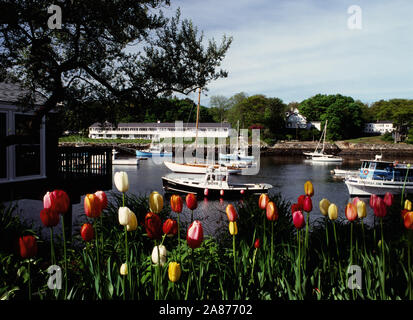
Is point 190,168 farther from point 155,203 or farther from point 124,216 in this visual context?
point 124,216

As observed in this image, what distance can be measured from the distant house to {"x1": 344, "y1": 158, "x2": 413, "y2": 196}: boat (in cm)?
8165

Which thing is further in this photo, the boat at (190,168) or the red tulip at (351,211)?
the boat at (190,168)

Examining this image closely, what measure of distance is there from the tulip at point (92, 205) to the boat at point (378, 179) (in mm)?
30981

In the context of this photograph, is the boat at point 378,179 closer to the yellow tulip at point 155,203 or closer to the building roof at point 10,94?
the building roof at point 10,94

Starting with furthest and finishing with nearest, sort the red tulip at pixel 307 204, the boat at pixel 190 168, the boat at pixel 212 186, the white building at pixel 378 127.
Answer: the white building at pixel 378 127 → the boat at pixel 190 168 → the boat at pixel 212 186 → the red tulip at pixel 307 204

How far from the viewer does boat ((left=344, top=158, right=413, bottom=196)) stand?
2969cm

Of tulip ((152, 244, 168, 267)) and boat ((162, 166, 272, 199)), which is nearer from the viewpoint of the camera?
tulip ((152, 244, 168, 267))

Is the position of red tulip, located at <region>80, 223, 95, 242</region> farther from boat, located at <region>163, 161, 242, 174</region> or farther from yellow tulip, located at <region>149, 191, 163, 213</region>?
boat, located at <region>163, 161, 242, 174</region>

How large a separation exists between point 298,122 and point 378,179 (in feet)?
276

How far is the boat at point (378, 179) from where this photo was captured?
29688mm

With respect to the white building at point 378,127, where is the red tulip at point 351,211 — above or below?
below

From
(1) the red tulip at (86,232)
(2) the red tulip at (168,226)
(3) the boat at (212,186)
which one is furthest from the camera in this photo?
(3) the boat at (212,186)

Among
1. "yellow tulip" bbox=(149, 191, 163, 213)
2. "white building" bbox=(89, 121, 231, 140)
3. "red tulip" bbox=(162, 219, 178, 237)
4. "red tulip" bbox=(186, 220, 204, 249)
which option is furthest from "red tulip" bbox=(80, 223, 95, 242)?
"white building" bbox=(89, 121, 231, 140)

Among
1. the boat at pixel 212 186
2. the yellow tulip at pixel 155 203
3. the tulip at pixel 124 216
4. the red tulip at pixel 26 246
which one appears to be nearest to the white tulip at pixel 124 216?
the tulip at pixel 124 216
